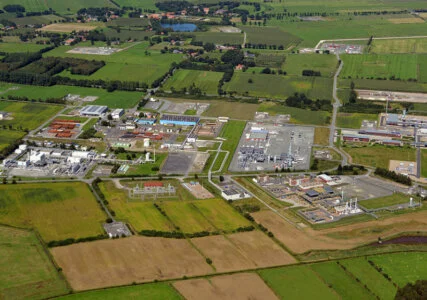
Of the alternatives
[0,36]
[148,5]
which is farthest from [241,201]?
[148,5]

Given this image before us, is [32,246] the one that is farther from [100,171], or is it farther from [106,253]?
[100,171]

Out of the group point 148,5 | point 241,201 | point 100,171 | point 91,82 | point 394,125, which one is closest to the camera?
point 241,201

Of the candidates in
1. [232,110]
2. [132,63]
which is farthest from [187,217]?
[132,63]

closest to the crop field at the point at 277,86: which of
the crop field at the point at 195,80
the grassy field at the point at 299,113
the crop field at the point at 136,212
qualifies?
the crop field at the point at 195,80

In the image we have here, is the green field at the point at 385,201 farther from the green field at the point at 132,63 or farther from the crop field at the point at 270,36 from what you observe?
the crop field at the point at 270,36

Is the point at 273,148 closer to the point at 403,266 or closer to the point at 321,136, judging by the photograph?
the point at 321,136

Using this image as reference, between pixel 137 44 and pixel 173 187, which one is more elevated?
pixel 137 44

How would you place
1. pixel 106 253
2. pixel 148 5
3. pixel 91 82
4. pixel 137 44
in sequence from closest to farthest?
pixel 106 253 → pixel 91 82 → pixel 137 44 → pixel 148 5
